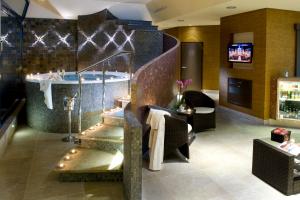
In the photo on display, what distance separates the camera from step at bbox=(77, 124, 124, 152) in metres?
4.92

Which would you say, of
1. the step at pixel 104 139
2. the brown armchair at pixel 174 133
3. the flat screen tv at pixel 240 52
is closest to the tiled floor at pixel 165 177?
the brown armchair at pixel 174 133

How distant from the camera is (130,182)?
347cm

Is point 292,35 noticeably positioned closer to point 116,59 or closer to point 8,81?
point 116,59

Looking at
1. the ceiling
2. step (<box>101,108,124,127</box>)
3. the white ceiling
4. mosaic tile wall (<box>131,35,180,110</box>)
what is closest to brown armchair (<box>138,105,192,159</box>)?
mosaic tile wall (<box>131,35,180,110</box>)

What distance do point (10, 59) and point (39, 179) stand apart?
5380 mm

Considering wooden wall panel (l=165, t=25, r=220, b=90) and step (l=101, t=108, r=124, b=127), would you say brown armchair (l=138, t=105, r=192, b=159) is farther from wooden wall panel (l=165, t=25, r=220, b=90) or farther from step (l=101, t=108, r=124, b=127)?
wooden wall panel (l=165, t=25, r=220, b=90)

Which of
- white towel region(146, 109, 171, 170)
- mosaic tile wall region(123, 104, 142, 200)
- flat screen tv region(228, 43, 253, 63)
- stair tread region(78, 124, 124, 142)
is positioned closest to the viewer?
mosaic tile wall region(123, 104, 142, 200)

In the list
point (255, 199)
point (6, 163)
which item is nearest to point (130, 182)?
point (255, 199)

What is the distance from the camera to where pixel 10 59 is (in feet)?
28.3

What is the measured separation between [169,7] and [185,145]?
5.44 m

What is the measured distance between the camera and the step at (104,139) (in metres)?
4.92

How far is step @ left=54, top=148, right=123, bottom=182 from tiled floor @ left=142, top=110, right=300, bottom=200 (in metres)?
0.43

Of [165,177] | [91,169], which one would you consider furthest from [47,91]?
[165,177]

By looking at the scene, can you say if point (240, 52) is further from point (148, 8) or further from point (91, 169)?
point (91, 169)
